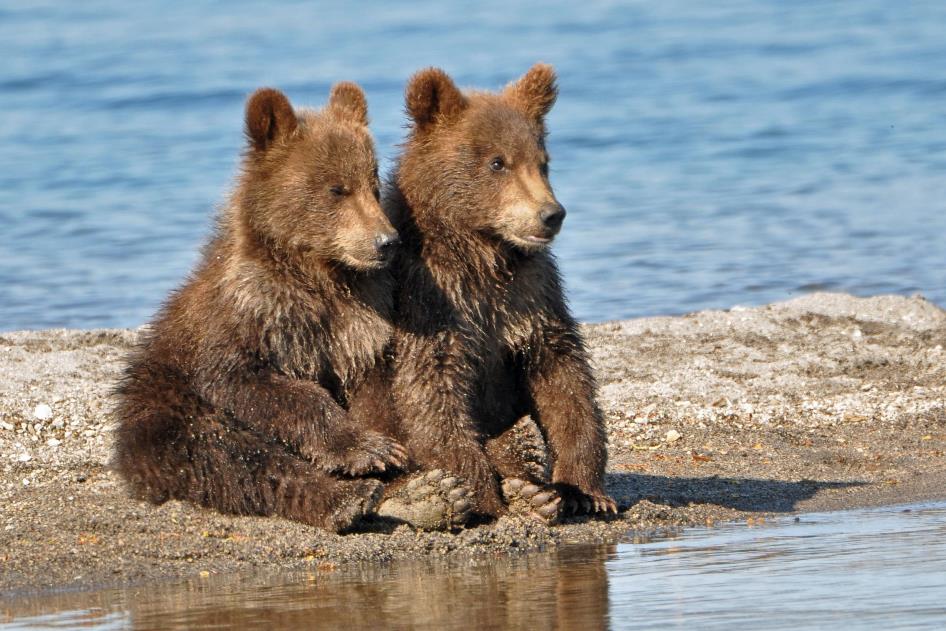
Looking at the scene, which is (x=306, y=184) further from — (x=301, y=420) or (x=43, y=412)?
(x=43, y=412)

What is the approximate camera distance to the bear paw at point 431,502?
7.96 metres

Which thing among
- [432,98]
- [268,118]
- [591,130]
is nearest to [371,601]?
[268,118]

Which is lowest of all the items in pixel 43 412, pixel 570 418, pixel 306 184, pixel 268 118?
pixel 570 418

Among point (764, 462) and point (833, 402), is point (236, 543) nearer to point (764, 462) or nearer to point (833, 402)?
point (764, 462)

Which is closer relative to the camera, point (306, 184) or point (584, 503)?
point (306, 184)

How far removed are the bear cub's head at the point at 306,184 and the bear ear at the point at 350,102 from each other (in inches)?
10.3

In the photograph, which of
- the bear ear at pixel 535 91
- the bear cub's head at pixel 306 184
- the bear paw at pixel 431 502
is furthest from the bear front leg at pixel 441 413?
the bear ear at pixel 535 91

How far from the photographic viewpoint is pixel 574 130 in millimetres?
26172

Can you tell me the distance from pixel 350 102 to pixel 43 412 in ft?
11.2

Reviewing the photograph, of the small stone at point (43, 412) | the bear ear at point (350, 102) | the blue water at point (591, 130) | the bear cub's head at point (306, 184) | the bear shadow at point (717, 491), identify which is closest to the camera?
the bear cub's head at point (306, 184)

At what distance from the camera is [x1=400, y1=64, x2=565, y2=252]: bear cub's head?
27.3ft

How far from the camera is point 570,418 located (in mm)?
8617

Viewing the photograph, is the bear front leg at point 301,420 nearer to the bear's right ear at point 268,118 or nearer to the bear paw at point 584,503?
the bear paw at point 584,503

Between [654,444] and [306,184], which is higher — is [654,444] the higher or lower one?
the lower one
